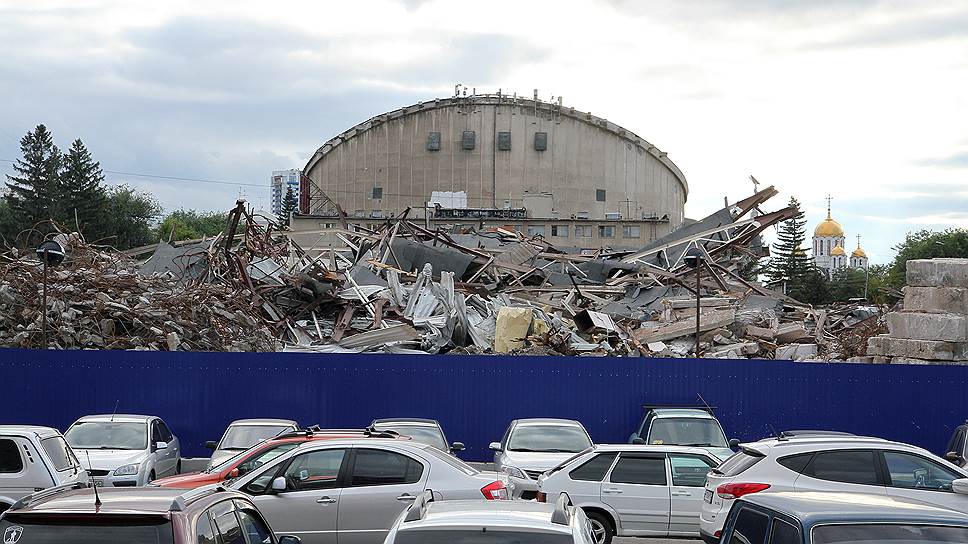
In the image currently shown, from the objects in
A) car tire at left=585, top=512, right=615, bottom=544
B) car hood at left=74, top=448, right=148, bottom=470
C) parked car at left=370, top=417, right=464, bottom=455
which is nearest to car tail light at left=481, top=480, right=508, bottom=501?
car tire at left=585, top=512, right=615, bottom=544

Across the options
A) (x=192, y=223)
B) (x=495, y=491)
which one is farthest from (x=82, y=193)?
(x=495, y=491)

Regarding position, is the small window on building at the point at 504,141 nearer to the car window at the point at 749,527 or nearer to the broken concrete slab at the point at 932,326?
the broken concrete slab at the point at 932,326

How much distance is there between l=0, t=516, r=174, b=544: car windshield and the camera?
5.90 metres

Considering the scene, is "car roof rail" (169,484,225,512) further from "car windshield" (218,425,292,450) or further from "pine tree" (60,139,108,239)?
"pine tree" (60,139,108,239)

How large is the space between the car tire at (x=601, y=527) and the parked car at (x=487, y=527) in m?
7.32

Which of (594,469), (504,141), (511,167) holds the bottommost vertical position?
(594,469)

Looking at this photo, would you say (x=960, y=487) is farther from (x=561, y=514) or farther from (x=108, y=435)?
(x=108, y=435)

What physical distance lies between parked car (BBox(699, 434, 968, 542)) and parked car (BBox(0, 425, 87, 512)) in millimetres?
7890

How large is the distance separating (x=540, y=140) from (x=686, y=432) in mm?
61831

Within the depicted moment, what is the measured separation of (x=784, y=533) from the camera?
247 inches

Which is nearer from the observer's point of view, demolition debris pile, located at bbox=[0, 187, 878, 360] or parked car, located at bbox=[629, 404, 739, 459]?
parked car, located at bbox=[629, 404, 739, 459]

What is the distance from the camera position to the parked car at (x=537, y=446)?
52.5ft

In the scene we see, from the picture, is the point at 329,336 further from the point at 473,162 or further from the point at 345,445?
the point at 473,162

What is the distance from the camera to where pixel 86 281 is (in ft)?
86.1
